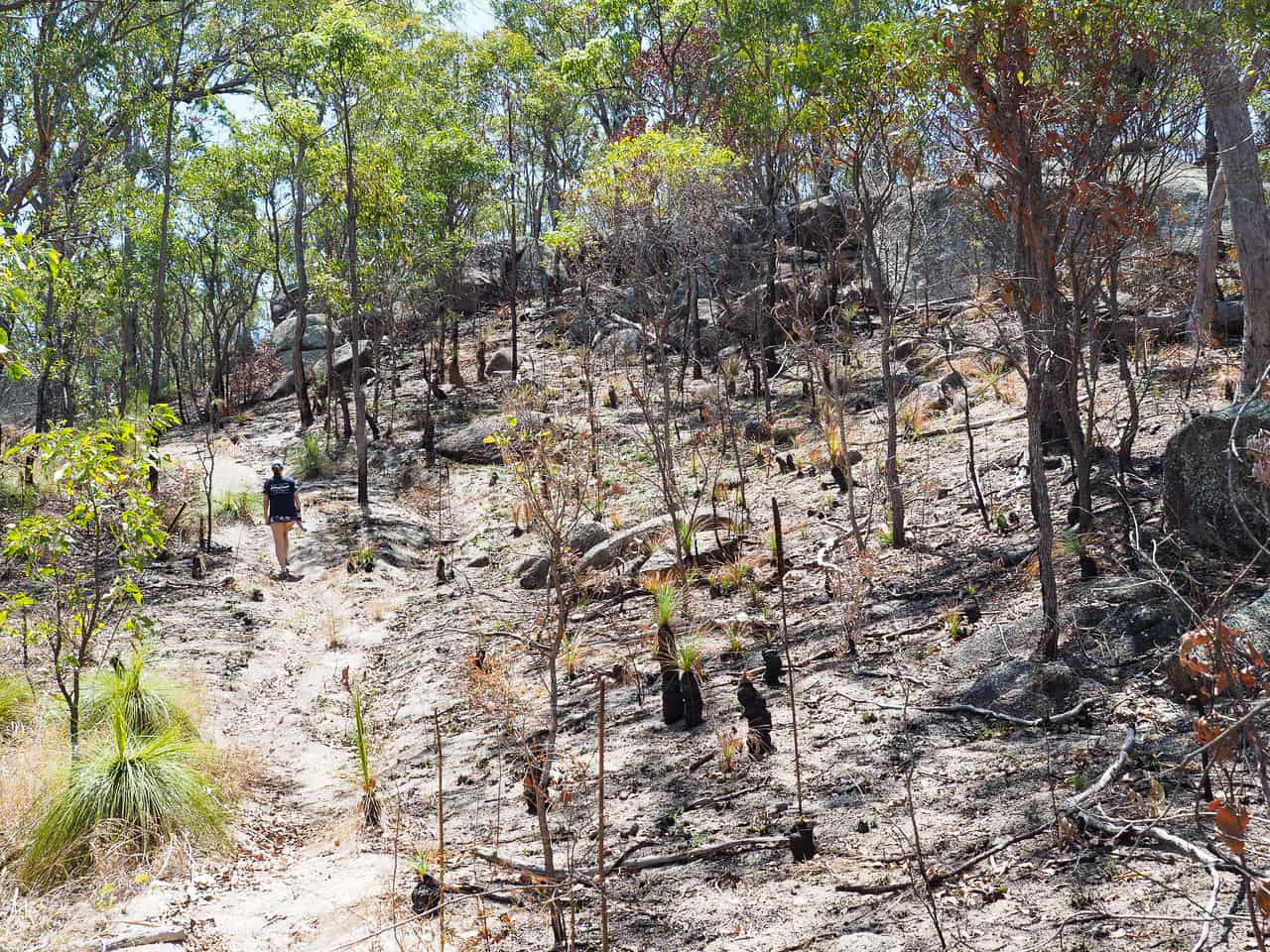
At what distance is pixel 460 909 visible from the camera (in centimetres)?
503

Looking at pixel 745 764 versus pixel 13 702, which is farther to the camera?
pixel 13 702

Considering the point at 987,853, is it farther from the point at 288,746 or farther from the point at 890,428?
the point at 890,428

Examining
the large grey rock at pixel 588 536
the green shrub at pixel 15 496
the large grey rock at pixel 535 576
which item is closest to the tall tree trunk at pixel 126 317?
the green shrub at pixel 15 496

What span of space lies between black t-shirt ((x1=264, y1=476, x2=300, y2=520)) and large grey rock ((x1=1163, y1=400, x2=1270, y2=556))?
1054 cm

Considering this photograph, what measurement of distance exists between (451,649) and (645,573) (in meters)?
2.19

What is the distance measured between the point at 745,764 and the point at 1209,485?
4137 mm

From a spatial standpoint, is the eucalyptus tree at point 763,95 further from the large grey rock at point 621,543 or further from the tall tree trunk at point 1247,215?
the tall tree trunk at point 1247,215

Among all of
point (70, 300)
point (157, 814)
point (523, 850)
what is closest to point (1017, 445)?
point (523, 850)

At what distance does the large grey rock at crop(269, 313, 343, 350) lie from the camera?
34.0 meters

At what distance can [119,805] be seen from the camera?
18.9ft

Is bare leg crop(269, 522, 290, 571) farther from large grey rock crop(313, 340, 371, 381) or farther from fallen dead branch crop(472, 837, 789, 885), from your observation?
large grey rock crop(313, 340, 371, 381)

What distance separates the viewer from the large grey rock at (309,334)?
33994 mm

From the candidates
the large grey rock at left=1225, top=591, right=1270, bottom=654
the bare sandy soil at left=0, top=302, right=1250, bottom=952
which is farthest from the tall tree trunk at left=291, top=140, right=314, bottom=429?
the large grey rock at left=1225, top=591, right=1270, bottom=654

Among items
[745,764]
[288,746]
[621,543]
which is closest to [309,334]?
[621,543]
